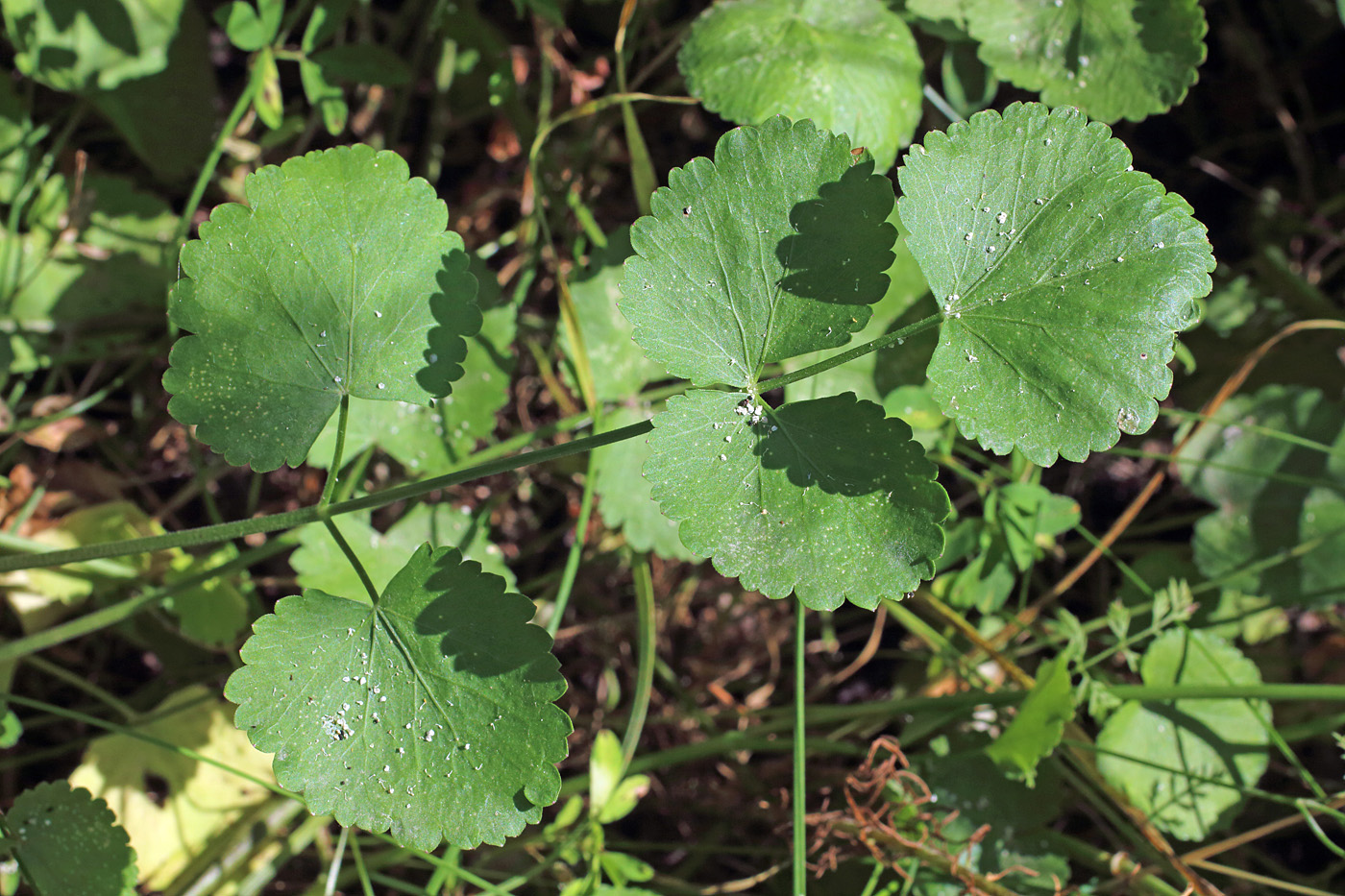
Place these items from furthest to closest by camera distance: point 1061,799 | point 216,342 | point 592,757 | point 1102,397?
point 1061,799 → point 592,757 → point 216,342 → point 1102,397

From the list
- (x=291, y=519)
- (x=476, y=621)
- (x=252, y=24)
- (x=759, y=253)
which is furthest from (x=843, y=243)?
(x=252, y=24)

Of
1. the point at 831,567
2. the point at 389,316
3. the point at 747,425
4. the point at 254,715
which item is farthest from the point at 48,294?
the point at 831,567

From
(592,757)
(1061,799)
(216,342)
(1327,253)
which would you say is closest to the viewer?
(216,342)

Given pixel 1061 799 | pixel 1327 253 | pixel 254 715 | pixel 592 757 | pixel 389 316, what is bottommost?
pixel 1061 799

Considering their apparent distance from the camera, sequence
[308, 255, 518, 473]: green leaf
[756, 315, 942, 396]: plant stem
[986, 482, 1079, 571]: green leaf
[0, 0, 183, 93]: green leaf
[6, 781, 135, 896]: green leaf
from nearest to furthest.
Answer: [756, 315, 942, 396]: plant stem, [6, 781, 135, 896]: green leaf, [308, 255, 518, 473]: green leaf, [986, 482, 1079, 571]: green leaf, [0, 0, 183, 93]: green leaf

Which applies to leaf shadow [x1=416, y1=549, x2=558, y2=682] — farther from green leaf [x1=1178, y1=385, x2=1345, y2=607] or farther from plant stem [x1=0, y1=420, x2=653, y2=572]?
green leaf [x1=1178, y1=385, x2=1345, y2=607]

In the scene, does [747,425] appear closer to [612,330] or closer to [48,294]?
[612,330]

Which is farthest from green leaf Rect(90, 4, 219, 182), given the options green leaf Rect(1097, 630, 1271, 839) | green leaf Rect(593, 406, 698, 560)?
green leaf Rect(1097, 630, 1271, 839)
